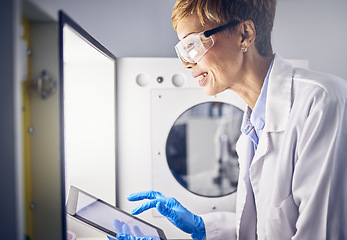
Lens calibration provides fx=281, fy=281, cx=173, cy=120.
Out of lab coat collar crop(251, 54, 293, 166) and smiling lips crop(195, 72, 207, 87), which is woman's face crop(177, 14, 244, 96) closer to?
smiling lips crop(195, 72, 207, 87)

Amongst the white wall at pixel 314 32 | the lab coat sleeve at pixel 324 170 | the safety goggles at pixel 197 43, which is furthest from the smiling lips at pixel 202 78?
the white wall at pixel 314 32

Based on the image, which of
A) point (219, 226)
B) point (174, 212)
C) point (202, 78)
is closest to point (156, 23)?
point (202, 78)

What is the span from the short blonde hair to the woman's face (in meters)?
0.03

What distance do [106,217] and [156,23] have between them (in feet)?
3.27

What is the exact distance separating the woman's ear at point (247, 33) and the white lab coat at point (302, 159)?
0.13 meters

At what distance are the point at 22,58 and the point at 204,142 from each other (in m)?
1.35

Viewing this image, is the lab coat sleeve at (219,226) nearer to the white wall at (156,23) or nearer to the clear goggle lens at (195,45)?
the clear goggle lens at (195,45)

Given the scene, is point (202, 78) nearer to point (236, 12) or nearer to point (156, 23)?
point (236, 12)

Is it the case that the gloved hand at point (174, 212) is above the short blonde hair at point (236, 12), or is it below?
below

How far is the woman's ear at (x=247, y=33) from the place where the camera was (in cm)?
106

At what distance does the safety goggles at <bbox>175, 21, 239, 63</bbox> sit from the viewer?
1037mm

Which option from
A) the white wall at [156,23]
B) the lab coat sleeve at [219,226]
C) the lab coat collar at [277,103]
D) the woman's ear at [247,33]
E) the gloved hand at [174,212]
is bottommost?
the lab coat sleeve at [219,226]

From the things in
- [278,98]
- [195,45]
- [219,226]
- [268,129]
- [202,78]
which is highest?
[195,45]

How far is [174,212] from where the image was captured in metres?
1.15
